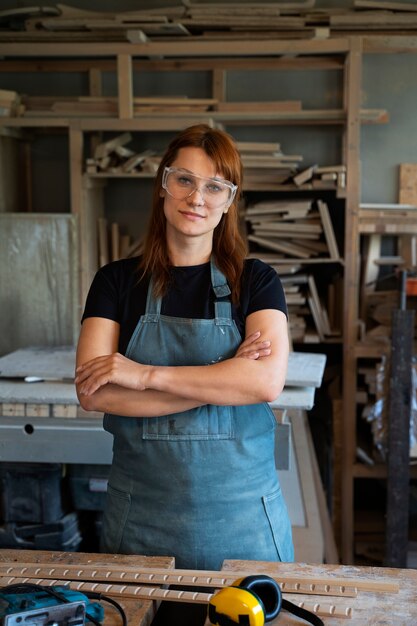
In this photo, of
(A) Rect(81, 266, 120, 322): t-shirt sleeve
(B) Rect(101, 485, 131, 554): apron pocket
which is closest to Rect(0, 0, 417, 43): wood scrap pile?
(A) Rect(81, 266, 120, 322): t-shirt sleeve

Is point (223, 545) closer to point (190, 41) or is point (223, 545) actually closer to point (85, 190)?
point (85, 190)

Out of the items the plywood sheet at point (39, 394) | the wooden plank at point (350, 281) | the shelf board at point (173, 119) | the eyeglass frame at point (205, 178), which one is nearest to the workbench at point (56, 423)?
the plywood sheet at point (39, 394)

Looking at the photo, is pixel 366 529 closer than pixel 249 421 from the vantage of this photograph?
No

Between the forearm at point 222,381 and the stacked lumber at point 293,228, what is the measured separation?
2944 mm

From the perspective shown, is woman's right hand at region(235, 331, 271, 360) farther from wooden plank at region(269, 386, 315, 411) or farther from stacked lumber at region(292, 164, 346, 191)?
stacked lumber at region(292, 164, 346, 191)

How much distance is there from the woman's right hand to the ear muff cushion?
655mm

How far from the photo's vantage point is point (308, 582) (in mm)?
1536

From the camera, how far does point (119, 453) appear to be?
201cm

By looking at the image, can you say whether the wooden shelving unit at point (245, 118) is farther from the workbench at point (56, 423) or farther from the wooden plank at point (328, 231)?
the workbench at point (56, 423)

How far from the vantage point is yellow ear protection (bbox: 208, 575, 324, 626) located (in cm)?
129

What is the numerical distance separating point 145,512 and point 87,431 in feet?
2.79

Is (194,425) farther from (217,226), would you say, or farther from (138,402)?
(217,226)

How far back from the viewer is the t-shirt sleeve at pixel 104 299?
2.03 m

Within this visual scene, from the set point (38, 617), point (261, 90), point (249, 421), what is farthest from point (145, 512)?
point (261, 90)
